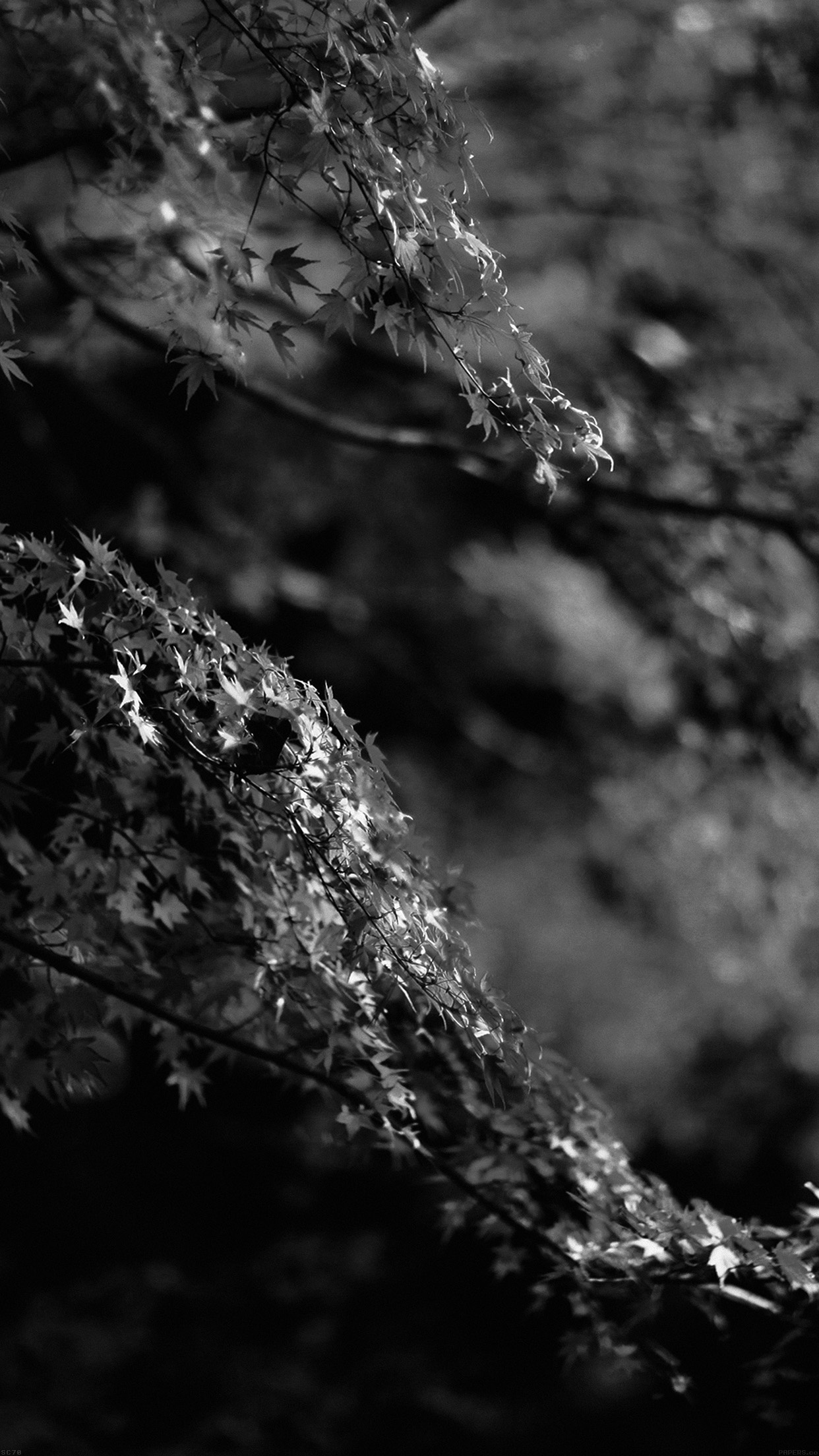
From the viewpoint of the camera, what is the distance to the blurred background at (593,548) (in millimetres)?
3736

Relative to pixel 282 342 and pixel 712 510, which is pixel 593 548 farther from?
pixel 282 342

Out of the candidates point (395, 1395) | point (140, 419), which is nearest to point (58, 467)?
point (140, 419)

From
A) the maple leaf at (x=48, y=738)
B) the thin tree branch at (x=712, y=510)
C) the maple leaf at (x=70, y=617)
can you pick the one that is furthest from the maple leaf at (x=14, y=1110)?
the thin tree branch at (x=712, y=510)

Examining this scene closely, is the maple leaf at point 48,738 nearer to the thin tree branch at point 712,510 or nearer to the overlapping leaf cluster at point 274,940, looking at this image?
the overlapping leaf cluster at point 274,940

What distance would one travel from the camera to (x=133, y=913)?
1.83m

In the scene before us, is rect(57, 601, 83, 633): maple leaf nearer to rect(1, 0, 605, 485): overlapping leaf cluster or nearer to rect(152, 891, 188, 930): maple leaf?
rect(1, 0, 605, 485): overlapping leaf cluster

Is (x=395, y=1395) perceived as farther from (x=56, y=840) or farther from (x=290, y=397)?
(x=290, y=397)

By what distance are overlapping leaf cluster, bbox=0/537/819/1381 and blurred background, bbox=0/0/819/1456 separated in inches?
56.7

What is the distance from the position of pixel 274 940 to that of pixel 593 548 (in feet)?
7.38

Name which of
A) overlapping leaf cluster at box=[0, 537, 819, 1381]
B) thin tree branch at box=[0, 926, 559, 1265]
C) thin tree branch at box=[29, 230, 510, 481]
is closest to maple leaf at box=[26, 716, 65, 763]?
overlapping leaf cluster at box=[0, 537, 819, 1381]

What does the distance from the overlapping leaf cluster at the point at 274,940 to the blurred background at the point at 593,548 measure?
144cm

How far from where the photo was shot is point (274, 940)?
184 centimetres

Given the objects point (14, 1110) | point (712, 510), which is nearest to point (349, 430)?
point (712, 510)

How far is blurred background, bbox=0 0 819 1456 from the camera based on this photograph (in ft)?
12.3
